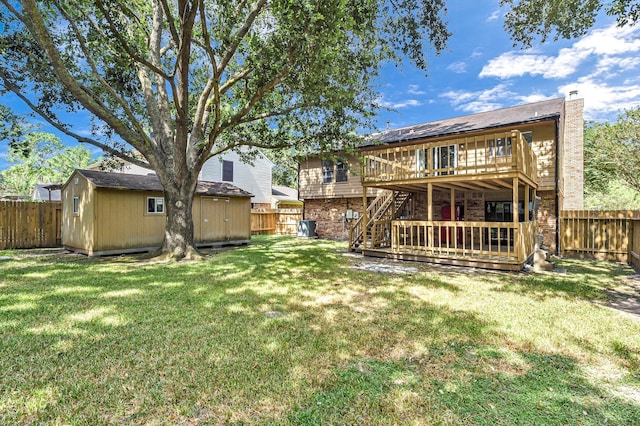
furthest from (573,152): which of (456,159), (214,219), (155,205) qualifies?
(155,205)

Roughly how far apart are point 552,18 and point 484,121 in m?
5.10

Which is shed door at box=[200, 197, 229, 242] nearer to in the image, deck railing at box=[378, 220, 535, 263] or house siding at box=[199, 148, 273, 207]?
deck railing at box=[378, 220, 535, 263]

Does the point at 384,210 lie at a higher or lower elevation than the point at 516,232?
higher

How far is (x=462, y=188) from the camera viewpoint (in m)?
10.6

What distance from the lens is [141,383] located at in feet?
8.50

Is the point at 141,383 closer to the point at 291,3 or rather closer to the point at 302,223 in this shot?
the point at 291,3

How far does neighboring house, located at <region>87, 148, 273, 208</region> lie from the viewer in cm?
2094

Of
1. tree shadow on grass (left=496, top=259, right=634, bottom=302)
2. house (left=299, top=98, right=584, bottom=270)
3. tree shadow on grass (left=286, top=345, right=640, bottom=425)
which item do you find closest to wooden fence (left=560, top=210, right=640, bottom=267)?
house (left=299, top=98, right=584, bottom=270)

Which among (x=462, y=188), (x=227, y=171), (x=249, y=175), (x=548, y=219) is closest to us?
(x=462, y=188)

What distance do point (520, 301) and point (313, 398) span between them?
172 inches

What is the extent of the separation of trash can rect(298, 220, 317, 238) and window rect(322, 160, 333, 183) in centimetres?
249

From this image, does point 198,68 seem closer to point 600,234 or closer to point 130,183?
point 130,183

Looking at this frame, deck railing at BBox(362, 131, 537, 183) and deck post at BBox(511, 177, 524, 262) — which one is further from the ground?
deck railing at BBox(362, 131, 537, 183)

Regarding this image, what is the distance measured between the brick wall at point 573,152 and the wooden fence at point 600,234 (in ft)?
16.8
